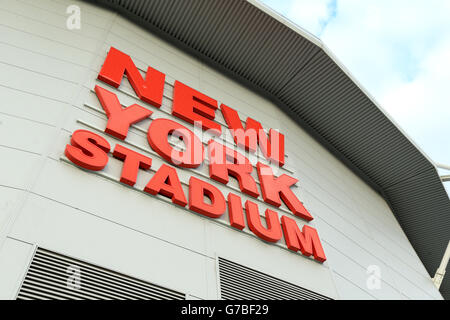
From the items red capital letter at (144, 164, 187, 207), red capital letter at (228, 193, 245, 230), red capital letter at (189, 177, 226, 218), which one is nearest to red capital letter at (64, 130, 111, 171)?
red capital letter at (144, 164, 187, 207)

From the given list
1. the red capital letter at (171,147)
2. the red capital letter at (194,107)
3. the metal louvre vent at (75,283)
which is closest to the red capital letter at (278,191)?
the red capital letter at (194,107)

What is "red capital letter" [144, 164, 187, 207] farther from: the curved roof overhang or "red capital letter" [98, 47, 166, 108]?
the curved roof overhang

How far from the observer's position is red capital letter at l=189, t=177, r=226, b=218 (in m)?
5.77

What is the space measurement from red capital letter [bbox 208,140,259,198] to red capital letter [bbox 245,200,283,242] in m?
0.38

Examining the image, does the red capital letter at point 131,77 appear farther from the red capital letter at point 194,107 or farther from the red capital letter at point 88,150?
the red capital letter at point 88,150

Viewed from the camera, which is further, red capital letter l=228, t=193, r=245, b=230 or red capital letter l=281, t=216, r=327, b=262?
red capital letter l=281, t=216, r=327, b=262

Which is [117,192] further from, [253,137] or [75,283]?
[253,137]

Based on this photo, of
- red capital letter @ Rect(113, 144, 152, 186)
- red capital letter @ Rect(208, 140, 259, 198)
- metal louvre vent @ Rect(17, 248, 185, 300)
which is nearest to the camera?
metal louvre vent @ Rect(17, 248, 185, 300)

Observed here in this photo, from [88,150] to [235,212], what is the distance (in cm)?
234

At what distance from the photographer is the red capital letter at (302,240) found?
6555mm

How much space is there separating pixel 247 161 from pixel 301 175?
1700 millimetres

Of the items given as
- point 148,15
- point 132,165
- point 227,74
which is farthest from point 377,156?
point 132,165
